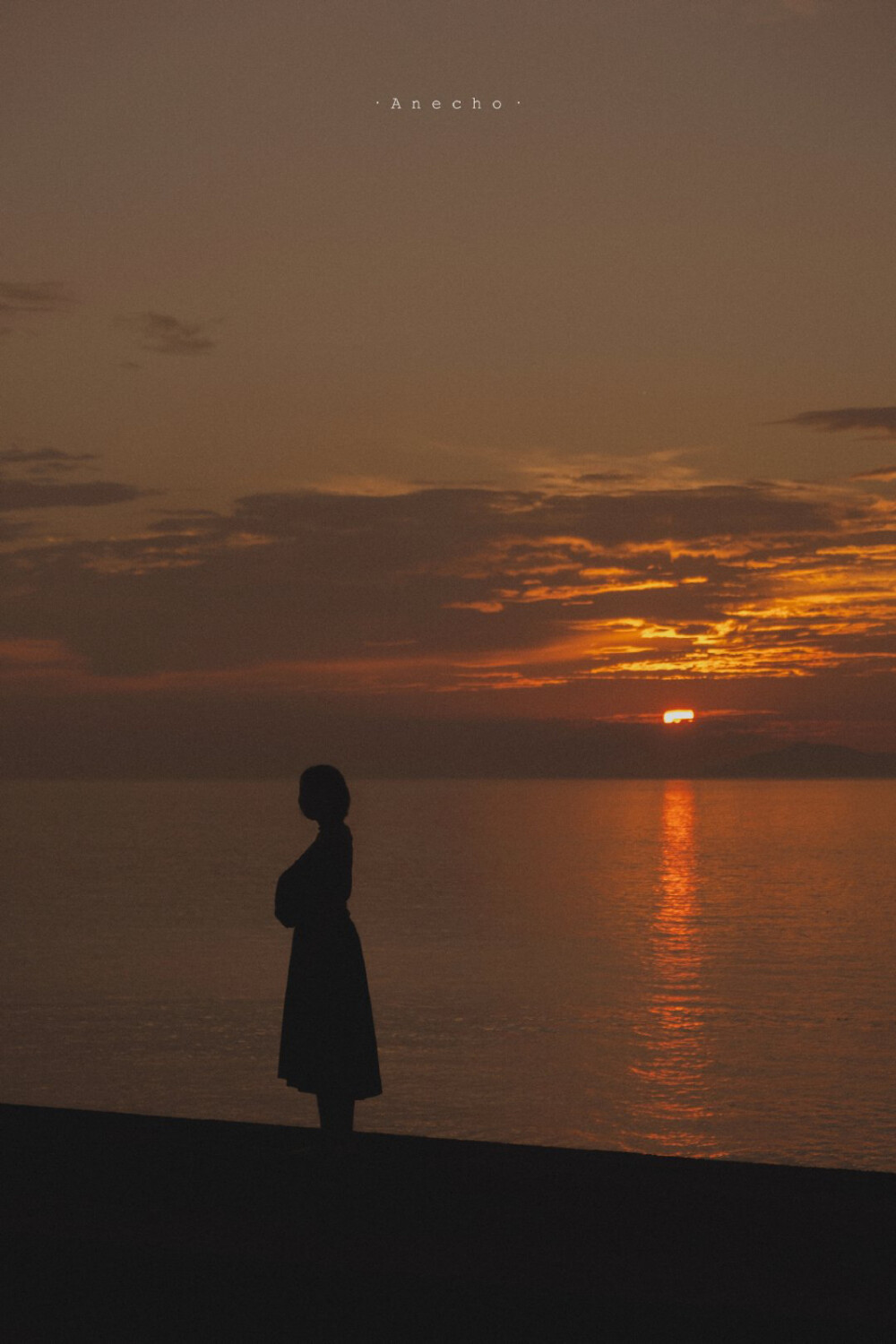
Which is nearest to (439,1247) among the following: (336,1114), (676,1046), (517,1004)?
(336,1114)

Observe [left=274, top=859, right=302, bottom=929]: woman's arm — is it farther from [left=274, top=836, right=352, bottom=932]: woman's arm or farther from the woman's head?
the woman's head

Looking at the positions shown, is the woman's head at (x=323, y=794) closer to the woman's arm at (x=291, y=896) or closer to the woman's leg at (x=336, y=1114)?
the woman's arm at (x=291, y=896)

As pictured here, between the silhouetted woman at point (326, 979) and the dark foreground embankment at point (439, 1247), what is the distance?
16.3 inches

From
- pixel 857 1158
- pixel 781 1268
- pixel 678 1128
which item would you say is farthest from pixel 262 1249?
pixel 678 1128

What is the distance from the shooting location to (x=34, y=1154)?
7254 mm

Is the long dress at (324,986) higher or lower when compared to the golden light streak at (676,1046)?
higher

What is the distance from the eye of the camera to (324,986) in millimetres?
7012

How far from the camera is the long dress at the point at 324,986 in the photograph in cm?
699

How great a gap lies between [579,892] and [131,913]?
25.7 meters

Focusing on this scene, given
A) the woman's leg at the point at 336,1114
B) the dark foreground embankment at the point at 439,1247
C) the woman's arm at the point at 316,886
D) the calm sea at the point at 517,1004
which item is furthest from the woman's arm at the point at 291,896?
the calm sea at the point at 517,1004

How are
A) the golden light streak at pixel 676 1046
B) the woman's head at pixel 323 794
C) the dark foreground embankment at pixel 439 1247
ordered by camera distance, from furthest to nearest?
1. the golden light streak at pixel 676 1046
2. the woman's head at pixel 323 794
3. the dark foreground embankment at pixel 439 1247

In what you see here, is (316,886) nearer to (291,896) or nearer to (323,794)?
(291,896)

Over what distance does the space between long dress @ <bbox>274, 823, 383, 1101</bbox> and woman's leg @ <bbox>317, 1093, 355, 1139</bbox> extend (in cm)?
3

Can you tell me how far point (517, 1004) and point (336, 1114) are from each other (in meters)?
34.1
